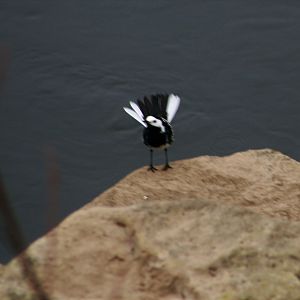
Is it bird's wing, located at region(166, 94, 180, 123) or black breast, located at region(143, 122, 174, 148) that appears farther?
bird's wing, located at region(166, 94, 180, 123)

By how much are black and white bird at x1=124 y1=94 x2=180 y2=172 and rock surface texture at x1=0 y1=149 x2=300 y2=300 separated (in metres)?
3.00

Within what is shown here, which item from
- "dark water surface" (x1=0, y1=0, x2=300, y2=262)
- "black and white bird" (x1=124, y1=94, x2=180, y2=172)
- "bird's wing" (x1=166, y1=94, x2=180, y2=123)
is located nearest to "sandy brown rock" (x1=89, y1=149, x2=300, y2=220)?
"black and white bird" (x1=124, y1=94, x2=180, y2=172)

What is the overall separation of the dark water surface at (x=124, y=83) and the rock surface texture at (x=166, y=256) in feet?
15.1

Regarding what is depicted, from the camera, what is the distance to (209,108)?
34.1 ft

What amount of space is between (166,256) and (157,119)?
12.5 ft

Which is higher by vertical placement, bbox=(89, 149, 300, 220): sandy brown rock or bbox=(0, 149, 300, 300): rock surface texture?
bbox=(0, 149, 300, 300): rock surface texture

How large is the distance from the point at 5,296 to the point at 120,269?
52 cm

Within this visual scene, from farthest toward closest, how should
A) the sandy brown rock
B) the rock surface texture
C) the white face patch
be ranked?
the white face patch → the sandy brown rock → the rock surface texture

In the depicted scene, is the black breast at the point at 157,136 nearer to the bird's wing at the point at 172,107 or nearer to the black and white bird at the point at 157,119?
the black and white bird at the point at 157,119

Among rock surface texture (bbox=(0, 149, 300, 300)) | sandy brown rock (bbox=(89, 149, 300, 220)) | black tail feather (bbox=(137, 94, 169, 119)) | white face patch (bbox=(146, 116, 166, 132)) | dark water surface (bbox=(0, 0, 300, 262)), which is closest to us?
rock surface texture (bbox=(0, 149, 300, 300))

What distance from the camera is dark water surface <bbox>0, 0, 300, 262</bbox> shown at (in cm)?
949

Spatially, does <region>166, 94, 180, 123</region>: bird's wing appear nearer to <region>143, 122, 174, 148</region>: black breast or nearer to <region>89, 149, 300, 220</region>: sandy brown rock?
<region>143, 122, 174, 148</region>: black breast

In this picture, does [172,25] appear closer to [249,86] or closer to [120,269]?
[249,86]

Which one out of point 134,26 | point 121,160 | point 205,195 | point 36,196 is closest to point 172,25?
point 134,26
